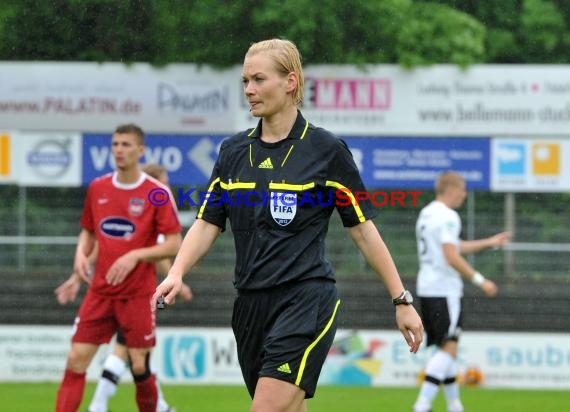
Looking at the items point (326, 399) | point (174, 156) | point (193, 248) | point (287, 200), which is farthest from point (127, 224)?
point (174, 156)

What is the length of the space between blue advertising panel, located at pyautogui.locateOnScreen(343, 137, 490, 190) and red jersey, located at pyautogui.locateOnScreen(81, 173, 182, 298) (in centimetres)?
664

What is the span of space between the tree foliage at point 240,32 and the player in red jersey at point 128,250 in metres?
6.30

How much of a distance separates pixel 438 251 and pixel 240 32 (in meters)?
5.19

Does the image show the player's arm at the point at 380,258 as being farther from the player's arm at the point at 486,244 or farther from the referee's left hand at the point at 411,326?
the player's arm at the point at 486,244

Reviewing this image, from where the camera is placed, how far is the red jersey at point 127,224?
28.0 ft

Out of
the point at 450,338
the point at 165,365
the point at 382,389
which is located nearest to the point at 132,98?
the point at 165,365

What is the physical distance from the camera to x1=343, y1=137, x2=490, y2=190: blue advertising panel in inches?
592

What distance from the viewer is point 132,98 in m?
15.5

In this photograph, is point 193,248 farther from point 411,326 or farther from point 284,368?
point 411,326

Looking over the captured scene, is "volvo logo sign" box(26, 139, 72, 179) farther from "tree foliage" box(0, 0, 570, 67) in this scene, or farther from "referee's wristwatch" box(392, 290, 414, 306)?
"referee's wristwatch" box(392, 290, 414, 306)

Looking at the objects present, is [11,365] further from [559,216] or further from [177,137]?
[559,216]

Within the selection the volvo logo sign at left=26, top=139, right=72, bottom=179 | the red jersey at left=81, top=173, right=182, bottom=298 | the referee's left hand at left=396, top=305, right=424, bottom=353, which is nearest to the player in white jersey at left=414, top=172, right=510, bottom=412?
the red jersey at left=81, top=173, right=182, bottom=298

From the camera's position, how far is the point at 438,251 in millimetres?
10695

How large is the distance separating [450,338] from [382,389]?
3.21 m
